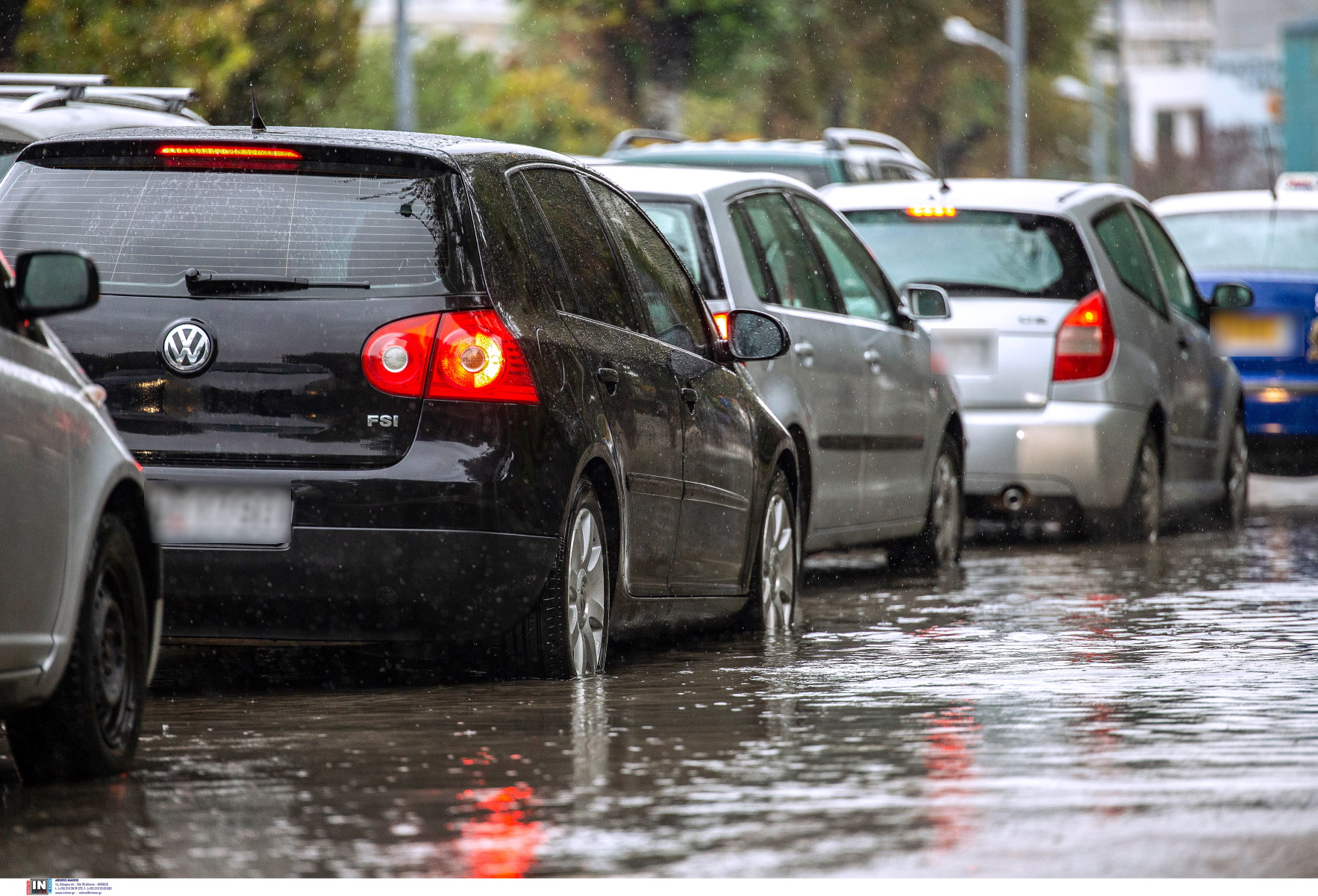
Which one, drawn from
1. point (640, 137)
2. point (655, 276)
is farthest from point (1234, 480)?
point (655, 276)

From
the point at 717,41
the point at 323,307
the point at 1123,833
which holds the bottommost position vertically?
the point at 1123,833

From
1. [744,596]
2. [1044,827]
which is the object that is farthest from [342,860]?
[744,596]

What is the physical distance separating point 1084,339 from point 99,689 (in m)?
7.84

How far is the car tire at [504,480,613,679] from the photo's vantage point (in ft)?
23.1

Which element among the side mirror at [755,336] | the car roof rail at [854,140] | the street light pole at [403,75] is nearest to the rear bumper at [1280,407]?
the car roof rail at [854,140]

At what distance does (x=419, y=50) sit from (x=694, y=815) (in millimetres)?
66569

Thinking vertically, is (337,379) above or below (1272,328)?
below

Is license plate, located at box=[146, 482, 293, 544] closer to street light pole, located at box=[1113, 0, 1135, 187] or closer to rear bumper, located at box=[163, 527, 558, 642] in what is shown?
rear bumper, located at box=[163, 527, 558, 642]

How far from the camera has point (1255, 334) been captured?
52.1 feet

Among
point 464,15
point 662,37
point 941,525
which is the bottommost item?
point 941,525

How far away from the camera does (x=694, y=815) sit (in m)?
5.12

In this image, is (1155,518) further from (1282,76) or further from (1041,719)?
(1282,76)

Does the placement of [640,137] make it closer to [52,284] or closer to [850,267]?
[850,267]

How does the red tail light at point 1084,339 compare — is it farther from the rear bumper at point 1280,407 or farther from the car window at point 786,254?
the rear bumper at point 1280,407
